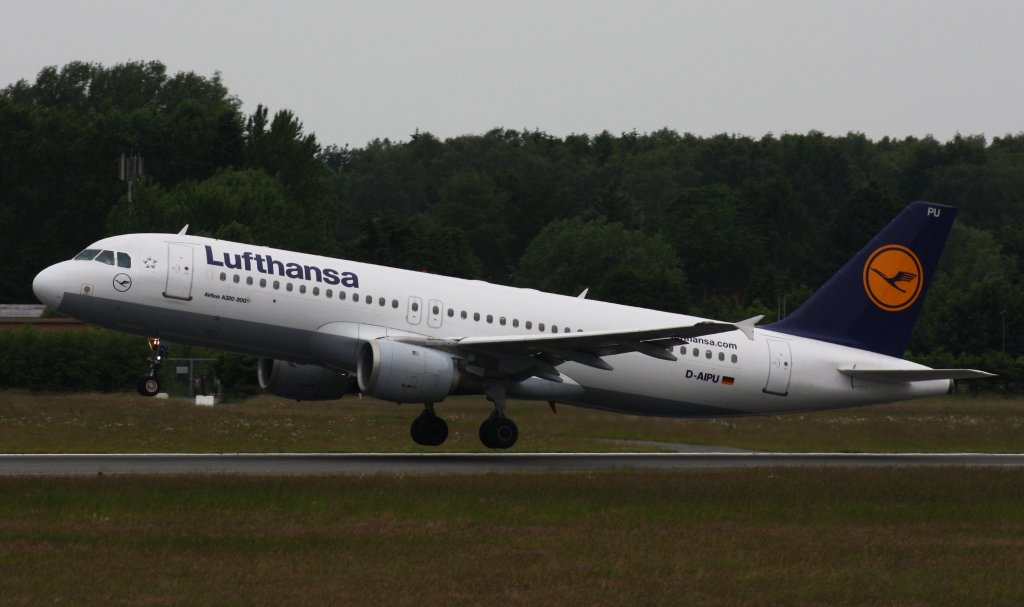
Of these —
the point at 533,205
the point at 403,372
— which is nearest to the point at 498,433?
the point at 403,372

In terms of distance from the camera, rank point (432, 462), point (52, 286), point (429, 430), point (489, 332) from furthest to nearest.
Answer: point (429, 430), point (489, 332), point (432, 462), point (52, 286)

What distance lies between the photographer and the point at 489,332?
33.3m

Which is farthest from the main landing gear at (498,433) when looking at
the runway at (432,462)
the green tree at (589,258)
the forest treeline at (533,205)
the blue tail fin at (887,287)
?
the green tree at (589,258)

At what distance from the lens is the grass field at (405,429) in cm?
3641

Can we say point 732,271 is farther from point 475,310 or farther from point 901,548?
point 901,548

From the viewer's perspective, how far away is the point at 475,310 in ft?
109

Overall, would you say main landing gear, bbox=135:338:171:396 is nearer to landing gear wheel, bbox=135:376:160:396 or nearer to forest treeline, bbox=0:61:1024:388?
landing gear wheel, bbox=135:376:160:396

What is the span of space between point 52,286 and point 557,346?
33.9 feet

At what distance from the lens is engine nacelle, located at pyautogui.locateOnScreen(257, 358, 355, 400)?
111 ft

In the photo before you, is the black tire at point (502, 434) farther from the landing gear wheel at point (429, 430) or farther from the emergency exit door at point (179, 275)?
the emergency exit door at point (179, 275)

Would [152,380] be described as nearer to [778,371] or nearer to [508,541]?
[508,541]

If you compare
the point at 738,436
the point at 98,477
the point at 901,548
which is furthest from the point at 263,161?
the point at 901,548

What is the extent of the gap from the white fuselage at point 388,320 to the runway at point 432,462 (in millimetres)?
1431

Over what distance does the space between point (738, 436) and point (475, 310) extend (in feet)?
33.7
